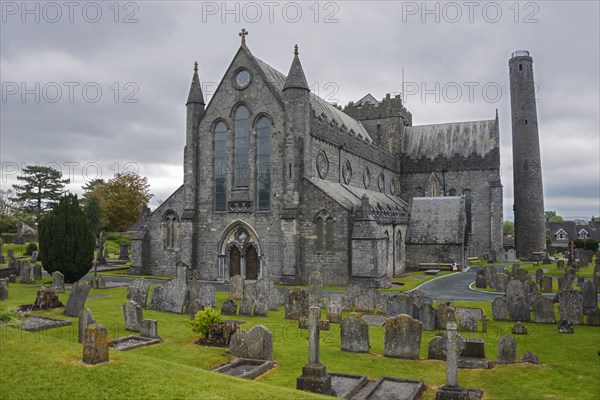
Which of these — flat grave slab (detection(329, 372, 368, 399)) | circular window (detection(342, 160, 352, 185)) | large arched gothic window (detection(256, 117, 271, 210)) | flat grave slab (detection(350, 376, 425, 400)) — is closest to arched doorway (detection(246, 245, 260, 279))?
large arched gothic window (detection(256, 117, 271, 210))

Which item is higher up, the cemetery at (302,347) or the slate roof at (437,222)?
the slate roof at (437,222)

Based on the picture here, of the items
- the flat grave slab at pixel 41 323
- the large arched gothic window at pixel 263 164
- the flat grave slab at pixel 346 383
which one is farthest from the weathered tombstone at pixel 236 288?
the flat grave slab at pixel 346 383

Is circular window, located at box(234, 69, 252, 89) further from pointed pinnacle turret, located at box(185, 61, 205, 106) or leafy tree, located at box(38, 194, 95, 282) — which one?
leafy tree, located at box(38, 194, 95, 282)

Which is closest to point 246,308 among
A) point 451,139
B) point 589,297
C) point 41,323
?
point 41,323

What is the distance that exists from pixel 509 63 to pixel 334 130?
26.5m

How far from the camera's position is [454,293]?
23.8 meters

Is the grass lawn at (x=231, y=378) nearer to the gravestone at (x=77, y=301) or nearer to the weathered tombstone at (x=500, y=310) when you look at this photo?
the weathered tombstone at (x=500, y=310)

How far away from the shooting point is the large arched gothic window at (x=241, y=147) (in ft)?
96.9

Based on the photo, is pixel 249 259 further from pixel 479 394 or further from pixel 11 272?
pixel 479 394

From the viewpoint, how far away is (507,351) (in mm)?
11500

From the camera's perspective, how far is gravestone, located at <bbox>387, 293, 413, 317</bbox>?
1614cm

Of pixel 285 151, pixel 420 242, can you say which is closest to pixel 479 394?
pixel 285 151

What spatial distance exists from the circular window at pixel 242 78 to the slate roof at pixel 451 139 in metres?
24.0

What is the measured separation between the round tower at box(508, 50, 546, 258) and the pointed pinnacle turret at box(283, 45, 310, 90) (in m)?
29.3
